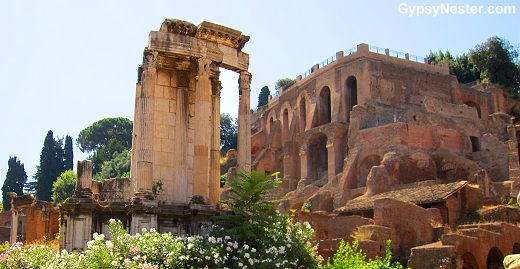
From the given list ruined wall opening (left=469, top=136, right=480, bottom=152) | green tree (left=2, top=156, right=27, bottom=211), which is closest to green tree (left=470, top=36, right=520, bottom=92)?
ruined wall opening (left=469, top=136, right=480, bottom=152)

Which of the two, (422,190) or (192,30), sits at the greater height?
(192,30)

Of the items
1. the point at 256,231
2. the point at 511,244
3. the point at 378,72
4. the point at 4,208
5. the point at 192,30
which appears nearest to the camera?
the point at 256,231

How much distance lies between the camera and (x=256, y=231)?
1817 cm

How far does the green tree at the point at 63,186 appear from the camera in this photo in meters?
68.0

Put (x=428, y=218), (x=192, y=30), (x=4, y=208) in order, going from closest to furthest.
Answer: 1. (x=192, y=30)
2. (x=428, y=218)
3. (x=4, y=208)

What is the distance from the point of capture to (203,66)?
859 inches

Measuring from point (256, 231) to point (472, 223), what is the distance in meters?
22.1

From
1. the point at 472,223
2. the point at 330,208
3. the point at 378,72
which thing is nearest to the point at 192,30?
the point at 472,223

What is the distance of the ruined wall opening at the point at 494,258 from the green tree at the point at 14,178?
56.8 m

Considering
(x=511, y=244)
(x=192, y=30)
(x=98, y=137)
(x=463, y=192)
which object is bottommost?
(x=511, y=244)

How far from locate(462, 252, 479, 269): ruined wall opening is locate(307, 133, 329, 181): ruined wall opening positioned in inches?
1244

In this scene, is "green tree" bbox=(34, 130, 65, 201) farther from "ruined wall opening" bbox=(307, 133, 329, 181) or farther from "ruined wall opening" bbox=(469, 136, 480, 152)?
"ruined wall opening" bbox=(469, 136, 480, 152)

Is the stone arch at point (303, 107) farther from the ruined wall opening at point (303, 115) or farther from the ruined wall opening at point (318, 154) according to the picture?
the ruined wall opening at point (318, 154)

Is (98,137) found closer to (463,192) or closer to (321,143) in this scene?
(321,143)
